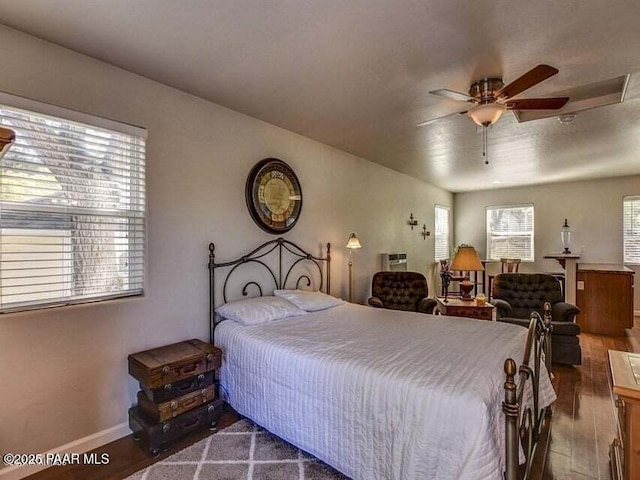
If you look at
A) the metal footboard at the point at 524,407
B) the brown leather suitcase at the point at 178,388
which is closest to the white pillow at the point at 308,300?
the brown leather suitcase at the point at 178,388

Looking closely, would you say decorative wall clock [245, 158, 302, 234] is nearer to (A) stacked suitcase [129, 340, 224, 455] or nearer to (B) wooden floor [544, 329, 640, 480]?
(A) stacked suitcase [129, 340, 224, 455]

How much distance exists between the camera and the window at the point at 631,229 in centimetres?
622

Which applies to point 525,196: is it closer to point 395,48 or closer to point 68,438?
point 395,48

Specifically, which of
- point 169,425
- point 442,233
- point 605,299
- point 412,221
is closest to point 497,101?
point 169,425

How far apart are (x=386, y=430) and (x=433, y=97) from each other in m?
2.51

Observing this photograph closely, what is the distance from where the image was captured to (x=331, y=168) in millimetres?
4422

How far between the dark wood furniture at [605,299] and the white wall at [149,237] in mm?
4746

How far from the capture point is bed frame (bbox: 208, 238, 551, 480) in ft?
4.63

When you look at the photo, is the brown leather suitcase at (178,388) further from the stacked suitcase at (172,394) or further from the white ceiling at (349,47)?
the white ceiling at (349,47)

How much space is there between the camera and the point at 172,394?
226 centimetres

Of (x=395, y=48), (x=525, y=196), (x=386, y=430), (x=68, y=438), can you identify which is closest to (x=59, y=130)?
(x=68, y=438)

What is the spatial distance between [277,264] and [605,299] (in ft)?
17.2

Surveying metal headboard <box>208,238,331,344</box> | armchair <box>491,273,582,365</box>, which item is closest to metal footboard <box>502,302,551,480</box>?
armchair <box>491,273,582,365</box>

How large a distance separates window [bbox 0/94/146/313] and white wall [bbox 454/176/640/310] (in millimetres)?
7506
